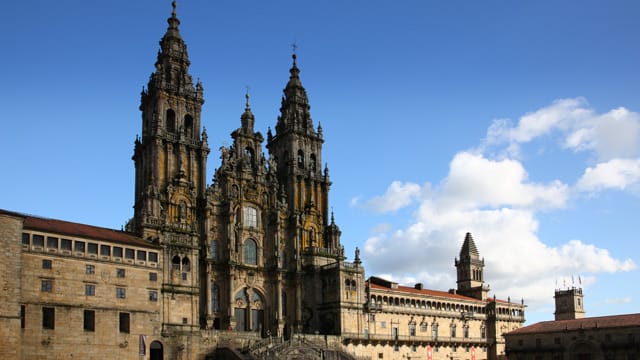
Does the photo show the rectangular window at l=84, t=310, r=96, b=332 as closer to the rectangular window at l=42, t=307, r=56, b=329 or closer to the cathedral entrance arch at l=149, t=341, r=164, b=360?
the rectangular window at l=42, t=307, r=56, b=329

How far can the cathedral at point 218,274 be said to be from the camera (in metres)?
63.3

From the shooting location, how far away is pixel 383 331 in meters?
94.9

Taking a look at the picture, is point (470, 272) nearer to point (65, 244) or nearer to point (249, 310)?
point (249, 310)

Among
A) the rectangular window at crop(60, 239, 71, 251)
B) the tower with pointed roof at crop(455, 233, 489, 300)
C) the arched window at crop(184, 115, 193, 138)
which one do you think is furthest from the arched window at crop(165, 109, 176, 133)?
the tower with pointed roof at crop(455, 233, 489, 300)

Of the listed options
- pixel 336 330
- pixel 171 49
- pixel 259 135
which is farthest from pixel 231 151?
pixel 336 330

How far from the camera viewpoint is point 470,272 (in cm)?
11650

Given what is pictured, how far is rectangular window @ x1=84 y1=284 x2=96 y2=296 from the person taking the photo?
6500 centimetres

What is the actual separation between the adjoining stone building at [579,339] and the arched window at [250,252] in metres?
43.3

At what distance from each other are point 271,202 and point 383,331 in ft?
75.4

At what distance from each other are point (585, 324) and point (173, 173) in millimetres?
59874

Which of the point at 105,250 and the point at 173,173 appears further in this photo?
the point at 173,173

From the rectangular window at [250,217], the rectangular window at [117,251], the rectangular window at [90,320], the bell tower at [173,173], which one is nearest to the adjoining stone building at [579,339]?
the rectangular window at [250,217]

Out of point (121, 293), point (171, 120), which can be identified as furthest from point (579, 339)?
point (121, 293)

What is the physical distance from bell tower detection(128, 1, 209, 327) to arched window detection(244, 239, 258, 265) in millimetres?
7011
